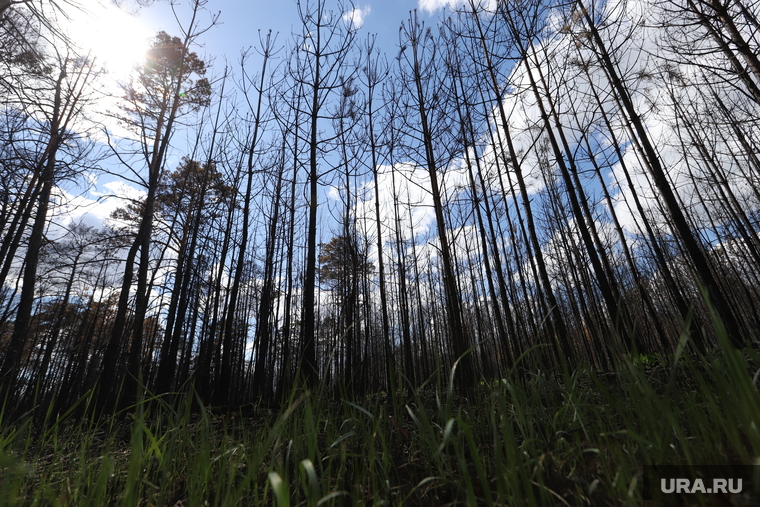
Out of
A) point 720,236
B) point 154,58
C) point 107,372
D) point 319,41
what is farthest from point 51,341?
point 720,236

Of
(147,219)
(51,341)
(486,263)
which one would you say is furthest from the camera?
(51,341)

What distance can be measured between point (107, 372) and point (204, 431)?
6192 millimetres

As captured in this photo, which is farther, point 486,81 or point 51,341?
point 51,341

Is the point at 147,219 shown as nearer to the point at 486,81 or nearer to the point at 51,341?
the point at 486,81

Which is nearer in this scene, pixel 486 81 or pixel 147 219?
pixel 486 81

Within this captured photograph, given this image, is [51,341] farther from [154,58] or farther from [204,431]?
[204,431]

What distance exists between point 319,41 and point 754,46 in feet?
19.5

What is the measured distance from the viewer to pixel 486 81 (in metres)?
4.74

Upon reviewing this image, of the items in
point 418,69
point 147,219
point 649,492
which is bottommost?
point 649,492

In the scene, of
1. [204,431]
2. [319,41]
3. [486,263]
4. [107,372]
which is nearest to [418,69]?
[319,41]

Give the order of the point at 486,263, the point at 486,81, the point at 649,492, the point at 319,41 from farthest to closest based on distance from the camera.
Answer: the point at 486,263
the point at 319,41
the point at 486,81
the point at 649,492

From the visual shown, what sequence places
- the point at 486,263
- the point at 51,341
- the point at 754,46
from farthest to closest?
the point at 51,341, the point at 486,263, the point at 754,46

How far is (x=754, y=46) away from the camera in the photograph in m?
4.00

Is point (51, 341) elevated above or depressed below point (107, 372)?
above
